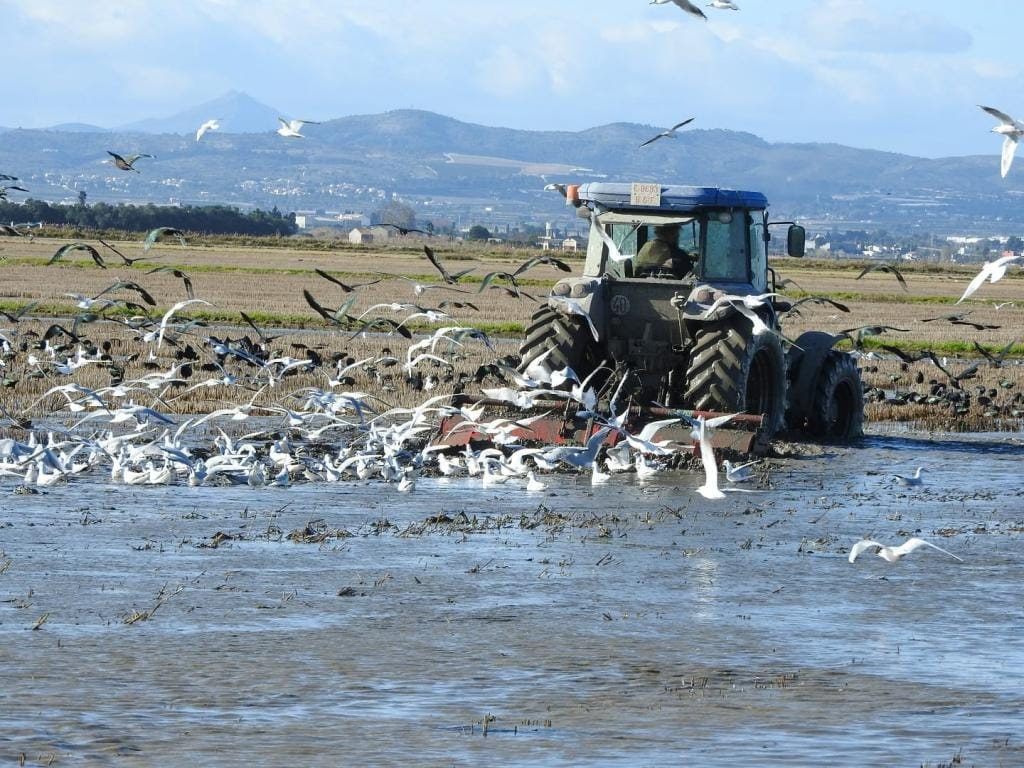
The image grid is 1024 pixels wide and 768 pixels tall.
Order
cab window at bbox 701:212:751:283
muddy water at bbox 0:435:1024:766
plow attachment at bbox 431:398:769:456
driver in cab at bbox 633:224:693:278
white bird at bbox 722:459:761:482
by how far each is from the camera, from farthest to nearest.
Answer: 1. driver in cab at bbox 633:224:693:278
2. cab window at bbox 701:212:751:283
3. plow attachment at bbox 431:398:769:456
4. white bird at bbox 722:459:761:482
5. muddy water at bbox 0:435:1024:766

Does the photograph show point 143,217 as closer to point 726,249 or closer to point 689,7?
point 726,249

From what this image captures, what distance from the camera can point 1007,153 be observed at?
11.0 metres

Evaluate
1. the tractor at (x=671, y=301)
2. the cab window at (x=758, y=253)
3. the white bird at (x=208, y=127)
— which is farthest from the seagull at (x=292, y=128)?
the cab window at (x=758, y=253)

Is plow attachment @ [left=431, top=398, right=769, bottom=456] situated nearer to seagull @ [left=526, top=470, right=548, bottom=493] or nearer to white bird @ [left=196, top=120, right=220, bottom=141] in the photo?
seagull @ [left=526, top=470, right=548, bottom=493]

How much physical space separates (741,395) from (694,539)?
11.3 ft

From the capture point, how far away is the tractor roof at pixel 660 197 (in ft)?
45.9

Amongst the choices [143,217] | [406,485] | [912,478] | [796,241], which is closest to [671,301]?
[796,241]

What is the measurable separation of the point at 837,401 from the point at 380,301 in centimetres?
2171

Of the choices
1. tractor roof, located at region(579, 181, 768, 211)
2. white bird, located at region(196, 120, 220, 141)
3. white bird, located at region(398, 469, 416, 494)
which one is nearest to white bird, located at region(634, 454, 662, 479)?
white bird, located at region(398, 469, 416, 494)

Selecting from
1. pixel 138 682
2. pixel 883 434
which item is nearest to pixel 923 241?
pixel 883 434

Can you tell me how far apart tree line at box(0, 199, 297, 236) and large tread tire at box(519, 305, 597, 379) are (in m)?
62.7

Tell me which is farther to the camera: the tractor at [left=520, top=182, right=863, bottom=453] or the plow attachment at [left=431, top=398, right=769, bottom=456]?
the tractor at [left=520, top=182, right=863, bottom=453]

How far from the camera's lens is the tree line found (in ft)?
273

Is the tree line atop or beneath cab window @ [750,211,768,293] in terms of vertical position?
atop
